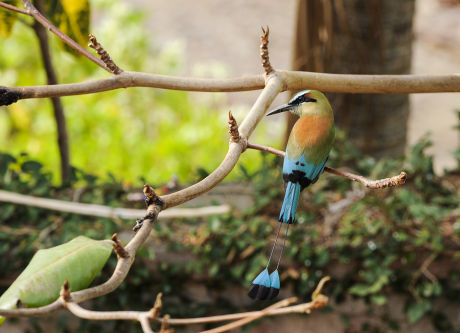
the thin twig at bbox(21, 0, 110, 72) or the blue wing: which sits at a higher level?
the thin twig at bbox(21, 0, 110, 72)

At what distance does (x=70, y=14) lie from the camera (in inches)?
75.6

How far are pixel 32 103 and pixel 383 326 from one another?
10.6 ft

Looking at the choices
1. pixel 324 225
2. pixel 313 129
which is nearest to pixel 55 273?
pixel 313 129

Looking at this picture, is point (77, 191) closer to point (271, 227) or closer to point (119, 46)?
point (271, 227)

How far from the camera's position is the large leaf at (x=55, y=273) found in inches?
29.1

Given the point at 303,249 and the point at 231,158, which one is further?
the point at 303,249

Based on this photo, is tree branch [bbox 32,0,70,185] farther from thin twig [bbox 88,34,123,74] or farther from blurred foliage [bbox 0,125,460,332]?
thin twig [bbox 88,34,123,74]

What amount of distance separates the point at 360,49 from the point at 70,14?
120 cm

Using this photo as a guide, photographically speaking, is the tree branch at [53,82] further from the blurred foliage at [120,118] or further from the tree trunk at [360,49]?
the blurred foliage at [120,118]

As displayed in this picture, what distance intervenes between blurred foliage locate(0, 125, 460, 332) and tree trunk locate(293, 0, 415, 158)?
560 mm

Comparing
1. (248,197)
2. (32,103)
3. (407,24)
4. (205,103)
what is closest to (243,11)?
(205,103)

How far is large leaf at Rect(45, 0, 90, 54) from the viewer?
1896 mm

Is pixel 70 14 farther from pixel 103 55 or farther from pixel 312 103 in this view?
pixel 312 103

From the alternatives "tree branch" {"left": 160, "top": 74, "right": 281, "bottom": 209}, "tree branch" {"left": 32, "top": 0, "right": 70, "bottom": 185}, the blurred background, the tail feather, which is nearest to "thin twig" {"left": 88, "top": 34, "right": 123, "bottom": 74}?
"tree branch" {"left": 160, "top": 74, "right": 281, "bottom": 209}
